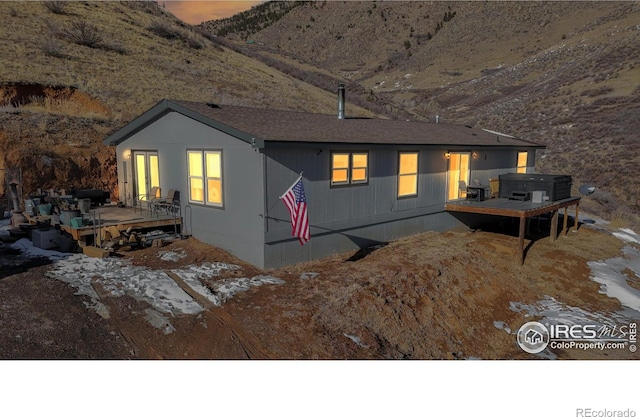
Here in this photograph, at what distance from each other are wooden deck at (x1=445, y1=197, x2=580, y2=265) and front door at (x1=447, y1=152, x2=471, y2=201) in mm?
438

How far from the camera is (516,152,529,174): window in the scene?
2033cm

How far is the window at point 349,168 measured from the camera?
40.2 feet

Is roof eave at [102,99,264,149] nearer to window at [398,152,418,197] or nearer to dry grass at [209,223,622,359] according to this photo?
dry grass at [209,223,622,359]

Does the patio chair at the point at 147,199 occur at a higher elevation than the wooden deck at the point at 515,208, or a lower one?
higher

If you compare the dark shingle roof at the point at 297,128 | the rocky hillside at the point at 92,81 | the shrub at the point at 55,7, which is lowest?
the dark shingle roof at the point at 297,128

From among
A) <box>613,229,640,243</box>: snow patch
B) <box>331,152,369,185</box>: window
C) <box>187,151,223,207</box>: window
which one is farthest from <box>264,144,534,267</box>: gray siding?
Answer: <box>613,229,640,243</box>: snow patch

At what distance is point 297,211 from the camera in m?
10.5

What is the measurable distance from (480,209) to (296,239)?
7.23m

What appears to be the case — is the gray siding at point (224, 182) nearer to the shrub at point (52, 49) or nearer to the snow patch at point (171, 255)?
the snow patch at point (171, 255)

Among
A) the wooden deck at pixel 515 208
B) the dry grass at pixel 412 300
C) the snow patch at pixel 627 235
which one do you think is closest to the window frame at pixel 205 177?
the dry grass at pixel 412 300

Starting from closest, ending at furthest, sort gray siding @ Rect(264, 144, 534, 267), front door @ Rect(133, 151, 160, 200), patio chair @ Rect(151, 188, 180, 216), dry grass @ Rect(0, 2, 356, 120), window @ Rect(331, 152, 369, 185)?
gray siding @ Rect(264, 144, 534, 267)
window @ Rect(331, 152, 369, 185)
patio chair @ Rect(151, 188, 180, 216)
front door @ Rect(133, 151, 160, 200)
dry grass @ Rect(0, 2, 356, 120)

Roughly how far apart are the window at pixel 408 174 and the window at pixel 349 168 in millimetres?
1808

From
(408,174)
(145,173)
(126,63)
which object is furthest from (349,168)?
(126,63)

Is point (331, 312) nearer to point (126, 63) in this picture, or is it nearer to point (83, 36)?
point (126, 63)
